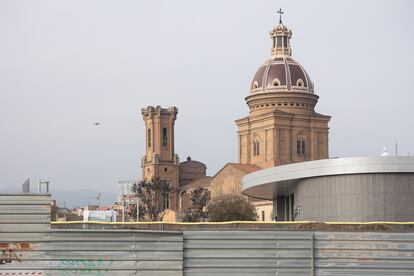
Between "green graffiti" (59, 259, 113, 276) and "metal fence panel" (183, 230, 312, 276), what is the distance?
2.01 m

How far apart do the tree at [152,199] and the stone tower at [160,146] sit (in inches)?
294

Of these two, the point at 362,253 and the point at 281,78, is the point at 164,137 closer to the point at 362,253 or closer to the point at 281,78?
the point at 281,78

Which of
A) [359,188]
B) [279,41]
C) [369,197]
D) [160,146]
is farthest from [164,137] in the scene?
[369,197]

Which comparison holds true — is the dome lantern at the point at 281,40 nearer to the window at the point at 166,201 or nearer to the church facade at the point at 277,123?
the church facade at the point at 277,123

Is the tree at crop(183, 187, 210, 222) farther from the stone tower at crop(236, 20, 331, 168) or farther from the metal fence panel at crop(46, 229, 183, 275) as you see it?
the metal fence panel at crop(46, 229, 183, 275)

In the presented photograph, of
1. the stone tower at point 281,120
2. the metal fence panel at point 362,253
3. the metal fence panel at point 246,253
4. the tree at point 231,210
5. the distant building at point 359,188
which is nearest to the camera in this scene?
the metal fence panel at point 246,253

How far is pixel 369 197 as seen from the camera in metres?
34.7

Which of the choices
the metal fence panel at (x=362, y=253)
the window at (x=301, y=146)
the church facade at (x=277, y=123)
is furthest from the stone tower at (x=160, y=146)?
the metal fence panel at (x=362, y=253)

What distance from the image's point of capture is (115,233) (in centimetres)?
2200

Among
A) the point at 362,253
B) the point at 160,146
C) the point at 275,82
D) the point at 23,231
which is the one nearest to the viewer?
the point at 23,231

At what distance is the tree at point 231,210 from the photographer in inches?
3472

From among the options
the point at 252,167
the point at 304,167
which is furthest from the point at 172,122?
the point at 304,167

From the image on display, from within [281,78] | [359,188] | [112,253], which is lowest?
[112,253]

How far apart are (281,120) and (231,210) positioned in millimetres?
29377
